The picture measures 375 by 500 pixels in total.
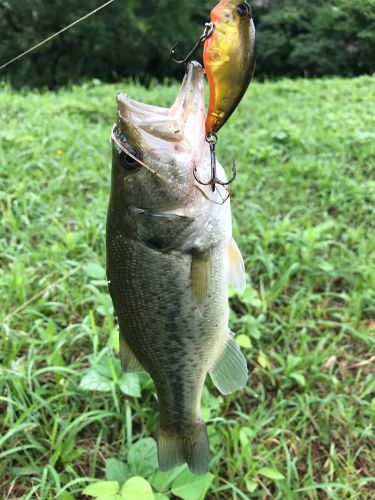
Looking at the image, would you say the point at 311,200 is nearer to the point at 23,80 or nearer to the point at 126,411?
the point at 126,411

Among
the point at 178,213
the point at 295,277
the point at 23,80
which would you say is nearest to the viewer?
the point at 178,213

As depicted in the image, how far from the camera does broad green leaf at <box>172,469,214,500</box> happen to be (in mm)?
1824

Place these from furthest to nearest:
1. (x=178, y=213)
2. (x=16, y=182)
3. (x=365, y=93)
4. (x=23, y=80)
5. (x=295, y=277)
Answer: (x=23, y=80)
(x=365, y=93)
(x=16, y=182)
(x=295, y=277)
(x=178, y=213)

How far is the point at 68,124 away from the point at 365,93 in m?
5.24

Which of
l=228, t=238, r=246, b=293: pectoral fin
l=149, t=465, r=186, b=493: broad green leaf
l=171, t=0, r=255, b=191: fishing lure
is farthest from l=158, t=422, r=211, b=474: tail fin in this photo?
l=171, t=0, r=255, b=191: fishing lure

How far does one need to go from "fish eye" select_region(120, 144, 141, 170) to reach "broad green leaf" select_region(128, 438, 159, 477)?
1303 mm

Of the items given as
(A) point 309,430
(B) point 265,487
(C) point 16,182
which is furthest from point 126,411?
(C) point 16,182

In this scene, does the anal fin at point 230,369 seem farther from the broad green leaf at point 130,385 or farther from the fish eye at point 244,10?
the fish eye at point 244,10

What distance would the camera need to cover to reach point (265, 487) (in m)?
2.11

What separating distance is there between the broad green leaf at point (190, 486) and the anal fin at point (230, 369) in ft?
1.83

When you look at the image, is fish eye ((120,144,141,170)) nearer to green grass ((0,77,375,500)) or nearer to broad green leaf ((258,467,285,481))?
green grass ((0,77,375,500))

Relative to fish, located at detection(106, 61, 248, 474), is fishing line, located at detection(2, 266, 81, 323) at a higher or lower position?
lower

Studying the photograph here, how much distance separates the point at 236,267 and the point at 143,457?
1012 millimetres

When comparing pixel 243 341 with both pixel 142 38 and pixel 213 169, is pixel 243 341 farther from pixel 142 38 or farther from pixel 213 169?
pixel 142 38
